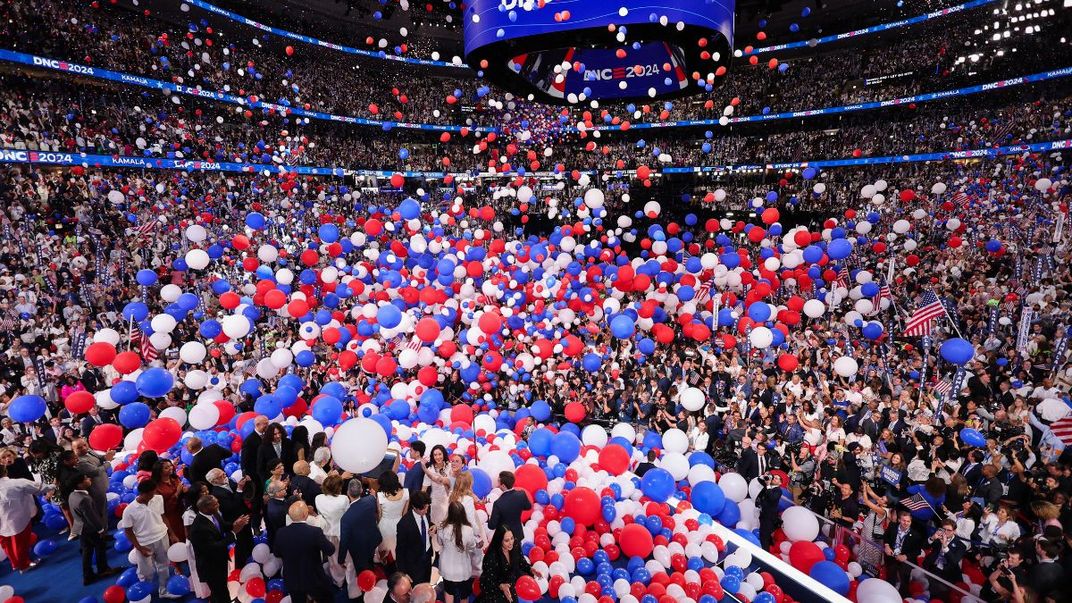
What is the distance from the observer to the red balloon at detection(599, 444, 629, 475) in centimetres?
620

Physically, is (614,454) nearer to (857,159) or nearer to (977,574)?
(977,574)

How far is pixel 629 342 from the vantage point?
1075 centimetres

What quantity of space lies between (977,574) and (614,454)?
3445 mm

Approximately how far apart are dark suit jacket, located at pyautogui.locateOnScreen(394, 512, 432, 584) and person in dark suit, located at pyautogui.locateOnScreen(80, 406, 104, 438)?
5307 mm

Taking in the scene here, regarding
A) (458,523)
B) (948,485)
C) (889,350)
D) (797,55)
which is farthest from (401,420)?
(797,55)

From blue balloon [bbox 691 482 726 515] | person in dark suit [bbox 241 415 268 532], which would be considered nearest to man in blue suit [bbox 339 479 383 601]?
person in dark suit [bbox 241 415 268 532]

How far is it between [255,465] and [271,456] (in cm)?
38

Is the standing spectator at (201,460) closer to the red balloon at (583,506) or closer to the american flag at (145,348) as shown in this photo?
the red balloon at (583,506)

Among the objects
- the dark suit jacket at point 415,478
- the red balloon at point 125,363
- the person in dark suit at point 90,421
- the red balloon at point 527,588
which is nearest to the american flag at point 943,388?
the red balloon at point 527,588

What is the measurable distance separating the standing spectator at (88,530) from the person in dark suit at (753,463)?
21.4 ft

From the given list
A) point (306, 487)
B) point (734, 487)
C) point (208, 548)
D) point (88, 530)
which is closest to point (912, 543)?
point (734, 487)

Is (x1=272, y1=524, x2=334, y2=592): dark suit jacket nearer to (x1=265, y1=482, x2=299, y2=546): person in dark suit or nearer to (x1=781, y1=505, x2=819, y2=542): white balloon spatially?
(x1=265, y1=482, x2=299, y2=546): person in dark suit

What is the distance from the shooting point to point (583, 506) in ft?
18.2

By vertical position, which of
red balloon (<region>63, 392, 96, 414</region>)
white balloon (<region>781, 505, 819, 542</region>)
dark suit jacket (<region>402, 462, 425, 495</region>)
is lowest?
red balloon (<region>63, 392, 96, 414</region>)
